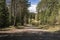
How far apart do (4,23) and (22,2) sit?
23.2m

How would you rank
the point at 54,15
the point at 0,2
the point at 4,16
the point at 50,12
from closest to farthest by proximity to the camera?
1. the point at 0,2
2. the point at 4,16
3. the point at 54,15
4. the point at 50,12

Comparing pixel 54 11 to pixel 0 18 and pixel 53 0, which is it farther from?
pixel 0 18

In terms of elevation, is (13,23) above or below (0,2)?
below

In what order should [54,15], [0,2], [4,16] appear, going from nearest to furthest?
[0,2] → [4,16] → [54,15]

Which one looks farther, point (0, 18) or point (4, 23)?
point (4, 23)

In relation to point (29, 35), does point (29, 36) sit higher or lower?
higher

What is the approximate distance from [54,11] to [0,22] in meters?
21.0

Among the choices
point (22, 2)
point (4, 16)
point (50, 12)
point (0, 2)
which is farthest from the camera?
point (22, 2)

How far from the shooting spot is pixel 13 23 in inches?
2302

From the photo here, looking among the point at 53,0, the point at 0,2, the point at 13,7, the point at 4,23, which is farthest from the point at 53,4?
the point at 0,2

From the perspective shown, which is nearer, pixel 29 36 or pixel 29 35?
pixel 29 36

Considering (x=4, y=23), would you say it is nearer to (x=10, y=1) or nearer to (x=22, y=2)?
(x=10, y=1)

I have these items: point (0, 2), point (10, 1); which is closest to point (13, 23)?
point (10, 1)

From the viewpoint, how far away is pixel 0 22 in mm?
44312
